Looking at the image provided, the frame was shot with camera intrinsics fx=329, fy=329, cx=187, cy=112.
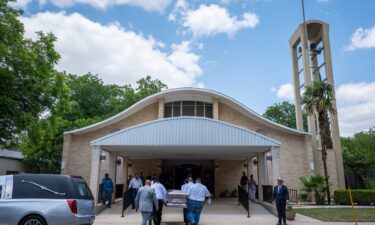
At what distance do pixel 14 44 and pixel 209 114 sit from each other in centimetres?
1543

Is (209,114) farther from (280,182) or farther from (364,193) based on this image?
(280,182)

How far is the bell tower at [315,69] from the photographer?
24.6m

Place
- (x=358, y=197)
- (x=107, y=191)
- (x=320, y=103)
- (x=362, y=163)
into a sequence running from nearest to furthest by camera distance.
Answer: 1. (x=107, y=191)
2. (x=358, y=197)
3. (x=320, y=103)
4. (x=362, y=163)

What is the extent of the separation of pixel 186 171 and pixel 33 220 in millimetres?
17860

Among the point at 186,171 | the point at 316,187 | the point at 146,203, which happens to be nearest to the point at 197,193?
the point at 146,203

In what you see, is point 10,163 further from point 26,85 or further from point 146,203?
point 146,203

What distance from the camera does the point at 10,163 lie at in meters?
24.8

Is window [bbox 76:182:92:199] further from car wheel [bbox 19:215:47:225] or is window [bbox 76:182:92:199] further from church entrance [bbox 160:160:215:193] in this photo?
church entrance [bbox 160:160:215:193]

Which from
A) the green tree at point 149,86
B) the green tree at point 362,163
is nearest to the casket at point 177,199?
the green tree at point 362,163

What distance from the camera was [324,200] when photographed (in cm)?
1991

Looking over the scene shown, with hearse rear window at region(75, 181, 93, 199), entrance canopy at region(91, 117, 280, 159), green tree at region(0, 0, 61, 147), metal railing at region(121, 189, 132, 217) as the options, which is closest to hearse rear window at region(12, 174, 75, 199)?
hearse rear window at region(75, 181, 93, 199)

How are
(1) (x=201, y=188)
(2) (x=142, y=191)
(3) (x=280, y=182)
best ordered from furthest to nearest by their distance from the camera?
(3) (x=280, y=182)
(1) (x=201, y=188)
(2) (x=142, y=191)

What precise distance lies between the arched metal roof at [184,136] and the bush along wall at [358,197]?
305 inches

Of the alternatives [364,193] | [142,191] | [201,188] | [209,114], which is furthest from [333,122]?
[142,191]
